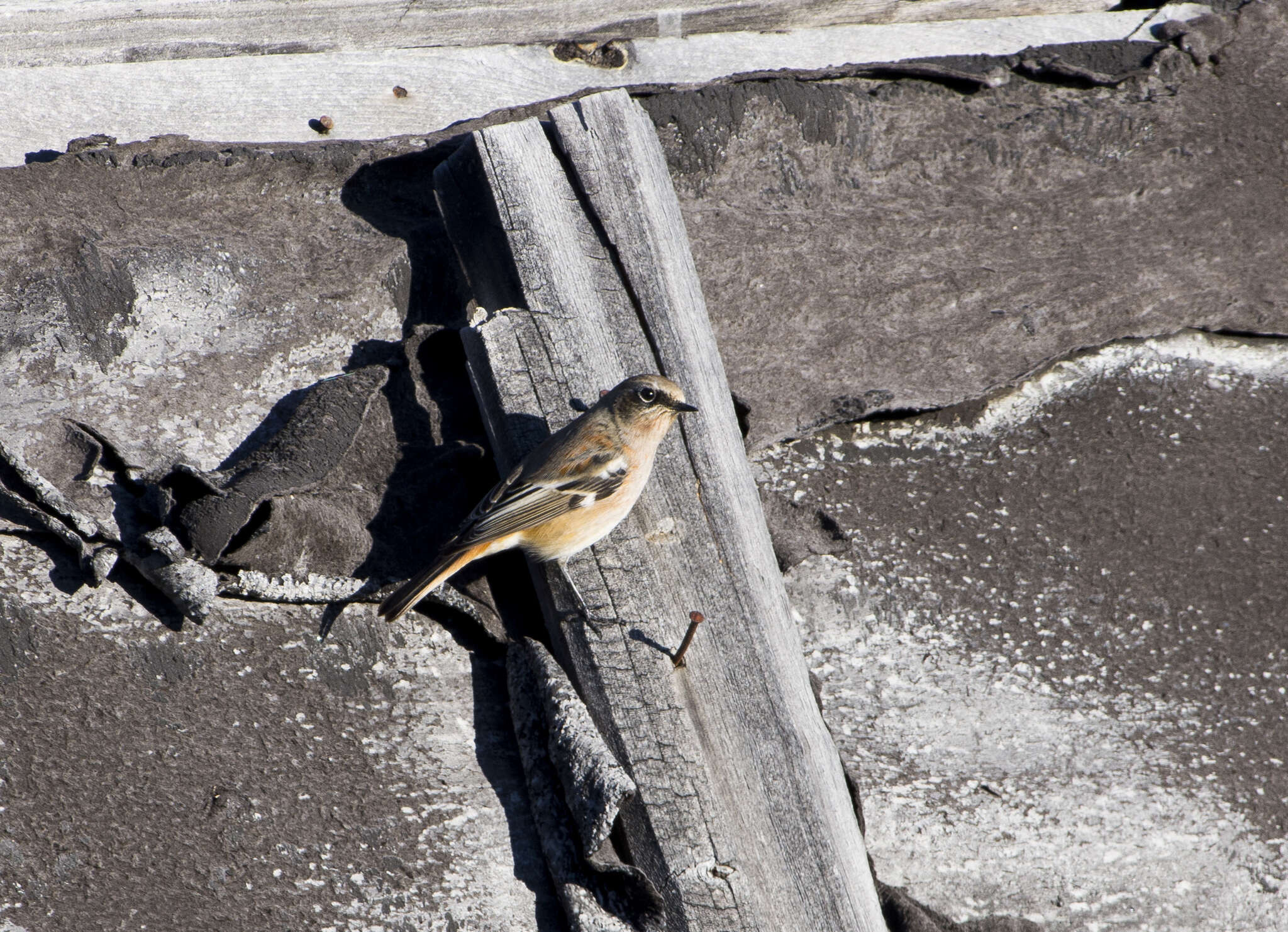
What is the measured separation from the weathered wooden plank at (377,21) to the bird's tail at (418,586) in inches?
102

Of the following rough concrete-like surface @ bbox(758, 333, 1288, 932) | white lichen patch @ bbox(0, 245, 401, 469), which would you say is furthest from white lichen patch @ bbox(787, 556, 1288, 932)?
white lichen patch @ bbox(0, 245, 401, 469)

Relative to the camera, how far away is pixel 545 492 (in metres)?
3.19

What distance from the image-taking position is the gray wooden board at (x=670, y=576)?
2.58 meters

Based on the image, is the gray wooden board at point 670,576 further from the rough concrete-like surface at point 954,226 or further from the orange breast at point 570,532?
the rough concrete-like surface at point 954,226

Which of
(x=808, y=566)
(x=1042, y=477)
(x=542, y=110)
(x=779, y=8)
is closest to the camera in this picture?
(x=808, y=566)

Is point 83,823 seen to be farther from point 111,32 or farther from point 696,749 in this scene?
point 111,32

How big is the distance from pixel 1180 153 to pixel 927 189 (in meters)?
1.14

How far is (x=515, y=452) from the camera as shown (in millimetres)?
3227

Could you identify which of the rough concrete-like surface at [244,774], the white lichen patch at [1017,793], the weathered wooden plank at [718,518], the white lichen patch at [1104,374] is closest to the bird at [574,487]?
the weathered wooden plank at [718,518]

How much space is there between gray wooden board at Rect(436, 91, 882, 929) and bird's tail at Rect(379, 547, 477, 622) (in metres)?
0.33

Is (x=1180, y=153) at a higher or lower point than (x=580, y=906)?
higher

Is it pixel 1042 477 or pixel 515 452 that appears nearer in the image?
Answer: pixel 515 452

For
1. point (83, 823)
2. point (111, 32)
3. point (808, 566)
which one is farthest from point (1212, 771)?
point (111, 32)

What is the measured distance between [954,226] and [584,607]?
7.54 feet
